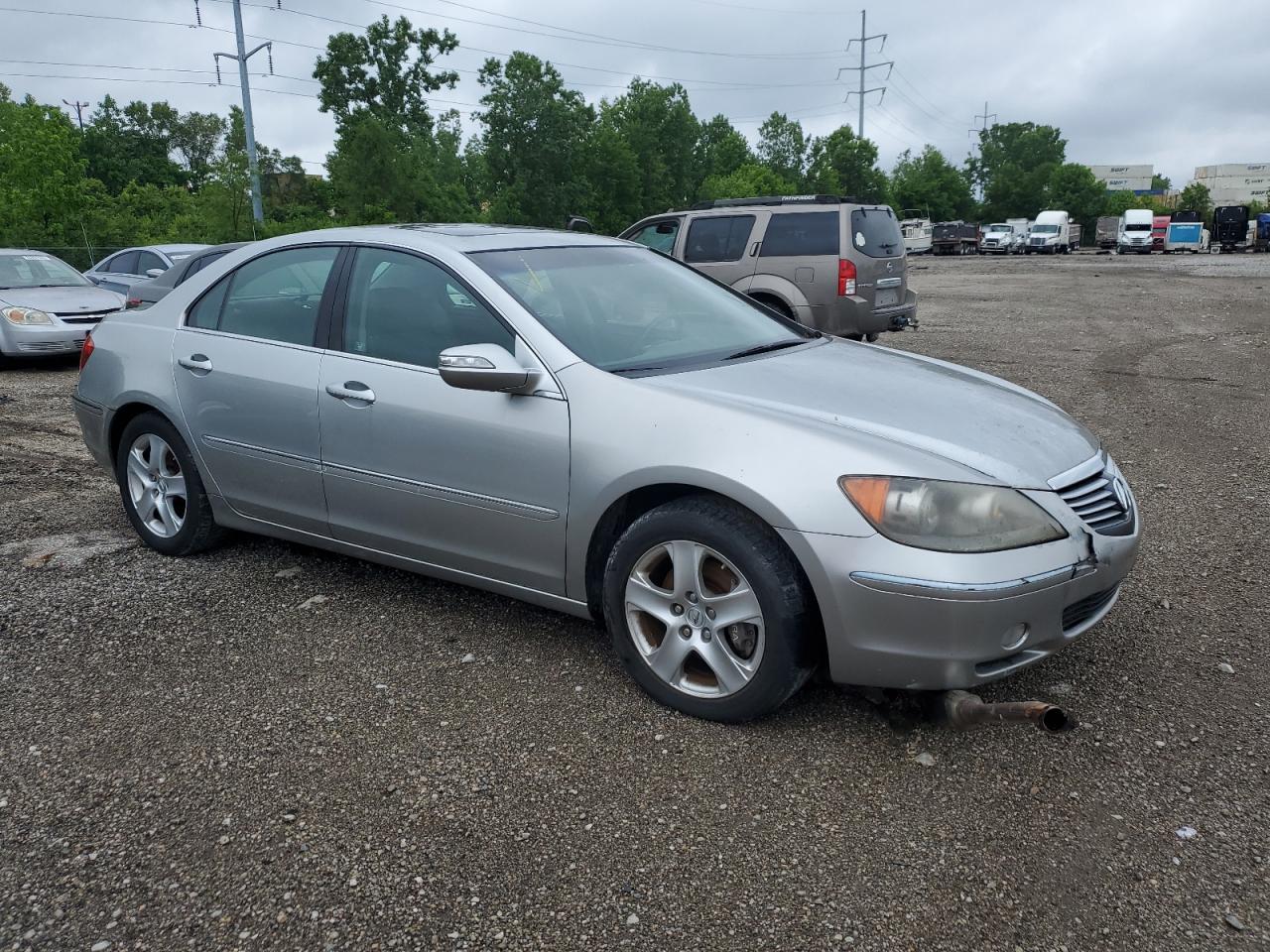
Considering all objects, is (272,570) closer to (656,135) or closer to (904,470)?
(904,470)

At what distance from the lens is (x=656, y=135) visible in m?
81.3

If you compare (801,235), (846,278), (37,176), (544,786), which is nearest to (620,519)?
→ (544,786)

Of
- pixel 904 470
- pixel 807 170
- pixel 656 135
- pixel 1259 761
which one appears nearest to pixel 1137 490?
pixel 1259 761

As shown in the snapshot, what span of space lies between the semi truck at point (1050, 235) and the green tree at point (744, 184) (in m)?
20.7

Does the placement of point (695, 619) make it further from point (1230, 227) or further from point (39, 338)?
point (1230, 227)

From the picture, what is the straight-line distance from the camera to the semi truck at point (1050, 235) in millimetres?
65375

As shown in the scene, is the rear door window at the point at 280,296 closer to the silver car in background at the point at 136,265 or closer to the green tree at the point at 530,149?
the silver car in background at the point at 136,265

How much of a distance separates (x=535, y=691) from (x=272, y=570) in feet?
6.21

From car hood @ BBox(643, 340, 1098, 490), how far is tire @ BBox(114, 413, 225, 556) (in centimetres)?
250

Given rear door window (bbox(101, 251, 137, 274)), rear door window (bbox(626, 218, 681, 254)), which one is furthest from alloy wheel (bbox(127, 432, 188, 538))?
rear door window (bbox(101, 251, 137, 274))

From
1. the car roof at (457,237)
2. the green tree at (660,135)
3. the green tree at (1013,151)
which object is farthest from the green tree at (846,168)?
the car roof at (457,237)

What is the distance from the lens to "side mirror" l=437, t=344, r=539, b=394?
3641mm

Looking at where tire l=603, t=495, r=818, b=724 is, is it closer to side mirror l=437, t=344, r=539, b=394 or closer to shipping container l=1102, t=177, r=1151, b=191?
side mirror l=437, t=344, r=539, b=394

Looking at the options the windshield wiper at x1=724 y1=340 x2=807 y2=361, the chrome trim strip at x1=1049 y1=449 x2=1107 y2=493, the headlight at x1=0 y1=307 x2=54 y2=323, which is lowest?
the chrome trim strip at x1=1049 y1=449 x2=1107 y2=493
